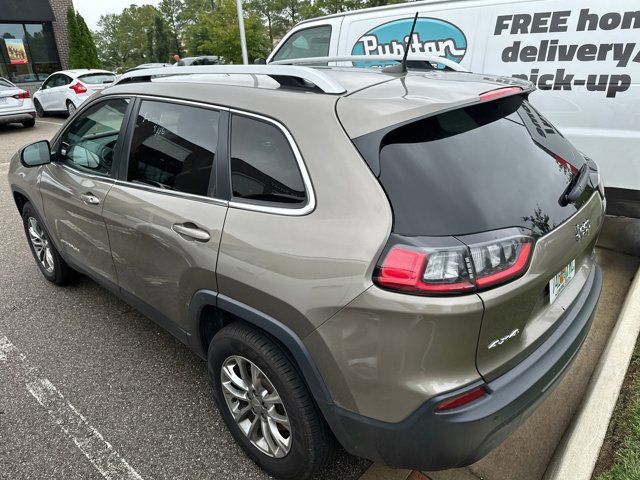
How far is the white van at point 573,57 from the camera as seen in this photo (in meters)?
3.75

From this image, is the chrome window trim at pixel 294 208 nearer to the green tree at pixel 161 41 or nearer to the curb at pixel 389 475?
the curb at pixel 389 475

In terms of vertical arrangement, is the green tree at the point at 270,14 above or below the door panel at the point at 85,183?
above

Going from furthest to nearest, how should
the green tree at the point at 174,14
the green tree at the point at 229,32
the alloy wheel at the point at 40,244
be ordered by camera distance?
the green tree at the point at 174,14, the green tree at the point at 229,32, the alloy wheel at the point at 40,244

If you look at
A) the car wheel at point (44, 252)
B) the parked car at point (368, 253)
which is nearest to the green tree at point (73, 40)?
the car wheel at point (44, 252)

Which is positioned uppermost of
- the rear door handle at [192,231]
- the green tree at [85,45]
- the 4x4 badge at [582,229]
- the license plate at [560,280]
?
the green tree at [85,45]

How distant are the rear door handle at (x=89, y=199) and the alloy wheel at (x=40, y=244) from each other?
1.22 metres

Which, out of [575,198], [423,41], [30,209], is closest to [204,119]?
[575,198]

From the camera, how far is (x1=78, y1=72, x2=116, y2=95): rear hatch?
1283 cm

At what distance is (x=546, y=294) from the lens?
5.93 ft

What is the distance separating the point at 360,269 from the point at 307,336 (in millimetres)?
343

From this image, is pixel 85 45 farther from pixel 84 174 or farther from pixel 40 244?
pixel 84 174

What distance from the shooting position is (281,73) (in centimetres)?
205

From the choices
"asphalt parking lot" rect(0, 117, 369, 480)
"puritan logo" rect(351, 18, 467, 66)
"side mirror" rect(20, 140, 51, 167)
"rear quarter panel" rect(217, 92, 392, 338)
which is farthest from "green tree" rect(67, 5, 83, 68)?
"rear quarter panel" rect(217, 92, 392, 338)

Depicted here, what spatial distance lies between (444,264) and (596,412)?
1.40 meters
